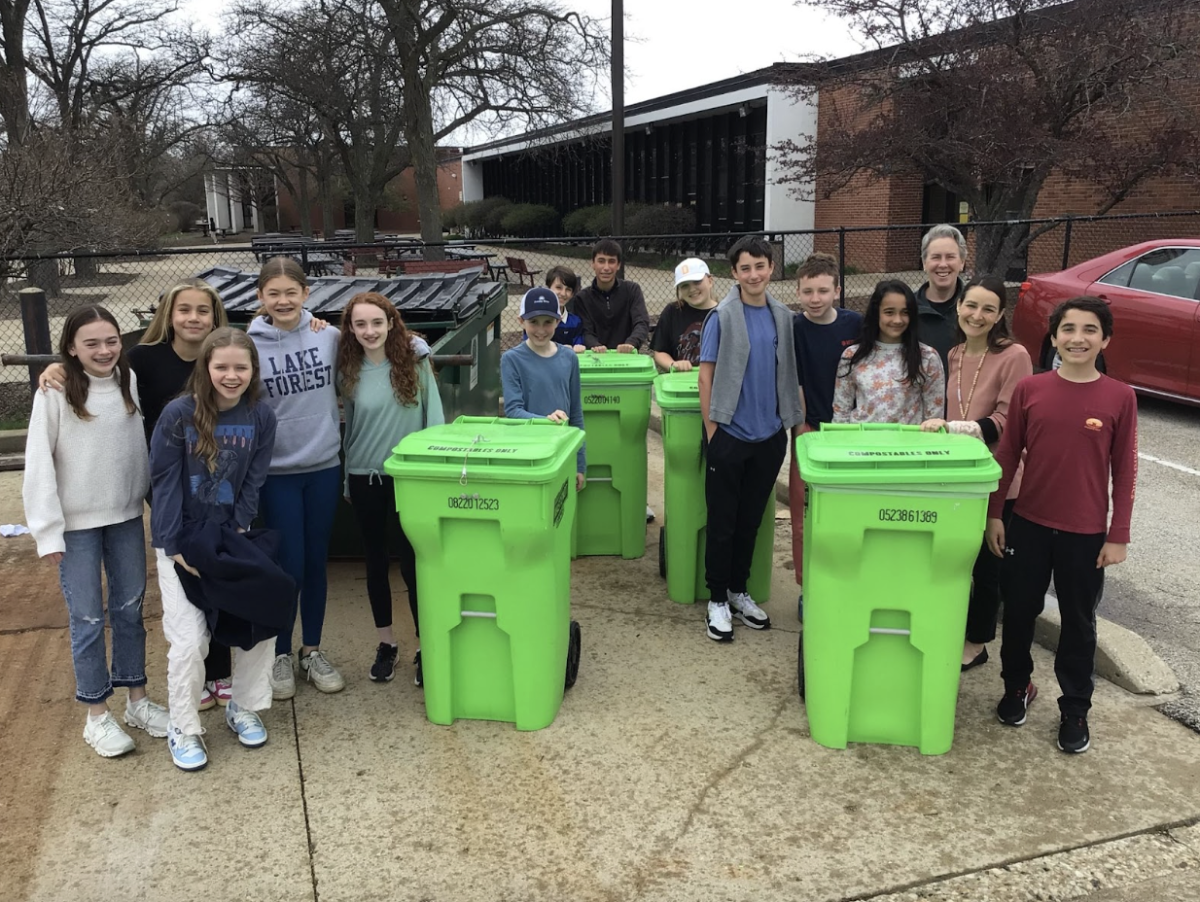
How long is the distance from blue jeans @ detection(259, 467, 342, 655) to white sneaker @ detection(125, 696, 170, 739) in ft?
1.56

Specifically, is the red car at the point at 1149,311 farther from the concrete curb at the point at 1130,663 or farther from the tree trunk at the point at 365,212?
the tree trunk at the point at 365,212

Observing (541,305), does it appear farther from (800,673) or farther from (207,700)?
(207,700)

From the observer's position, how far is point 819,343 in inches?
155

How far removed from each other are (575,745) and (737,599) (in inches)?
48.2

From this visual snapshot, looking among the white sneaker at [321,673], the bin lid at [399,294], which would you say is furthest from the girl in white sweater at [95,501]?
the bin lid at [399,294]

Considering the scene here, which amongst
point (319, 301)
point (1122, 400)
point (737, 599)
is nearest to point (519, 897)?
point (737, 599)

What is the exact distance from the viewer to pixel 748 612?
13.9 feet

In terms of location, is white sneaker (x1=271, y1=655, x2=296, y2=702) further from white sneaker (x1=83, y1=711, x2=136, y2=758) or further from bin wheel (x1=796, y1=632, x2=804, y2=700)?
bin wheel (x1=796, y1=632, x2=804, y2=700)

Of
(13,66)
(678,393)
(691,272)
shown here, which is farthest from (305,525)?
(13,66)

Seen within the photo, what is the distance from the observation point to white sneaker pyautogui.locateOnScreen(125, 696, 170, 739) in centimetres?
341

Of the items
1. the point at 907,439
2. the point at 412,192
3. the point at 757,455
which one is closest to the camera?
the point at 907,439

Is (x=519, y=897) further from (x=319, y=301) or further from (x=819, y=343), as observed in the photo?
(x=319, y=301)

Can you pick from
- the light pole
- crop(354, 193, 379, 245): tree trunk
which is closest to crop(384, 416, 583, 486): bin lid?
the light pole

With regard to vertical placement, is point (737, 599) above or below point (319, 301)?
below
